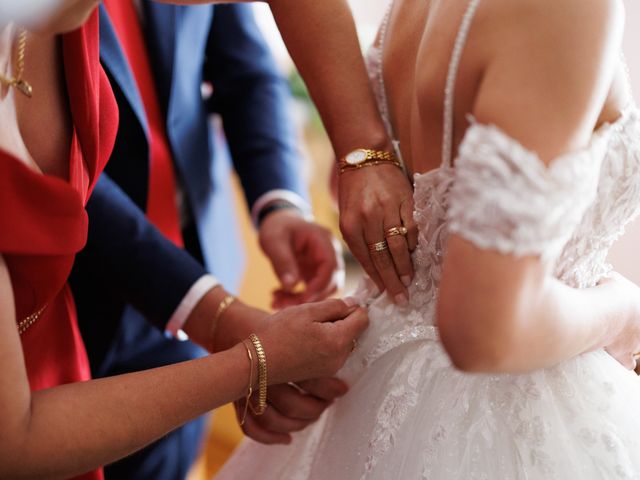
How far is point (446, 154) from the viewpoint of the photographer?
2.41 ft

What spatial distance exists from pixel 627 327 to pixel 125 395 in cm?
52

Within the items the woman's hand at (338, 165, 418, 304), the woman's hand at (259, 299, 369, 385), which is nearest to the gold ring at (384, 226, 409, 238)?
the woman's hand at (338, 165, 418, 304)

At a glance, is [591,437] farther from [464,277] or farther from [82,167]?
[82,167]

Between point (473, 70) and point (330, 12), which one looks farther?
point (330, 12)

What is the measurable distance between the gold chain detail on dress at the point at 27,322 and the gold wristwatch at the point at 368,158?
40cm

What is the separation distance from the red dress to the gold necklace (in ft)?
0.17

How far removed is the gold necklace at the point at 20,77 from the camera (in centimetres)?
79

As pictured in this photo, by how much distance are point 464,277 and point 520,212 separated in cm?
7

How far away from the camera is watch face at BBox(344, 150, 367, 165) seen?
89 cm

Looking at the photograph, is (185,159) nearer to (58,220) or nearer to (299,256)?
Result: (299,256)

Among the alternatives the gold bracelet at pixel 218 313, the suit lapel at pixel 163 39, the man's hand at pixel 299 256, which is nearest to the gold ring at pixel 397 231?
the gold bracelet at pixel 218 313

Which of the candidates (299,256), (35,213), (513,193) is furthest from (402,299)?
(299,256)

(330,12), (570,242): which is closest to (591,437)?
(570,242)

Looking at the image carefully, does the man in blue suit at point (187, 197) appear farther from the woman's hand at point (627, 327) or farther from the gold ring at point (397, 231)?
the woman's hand at point (627, 327)
